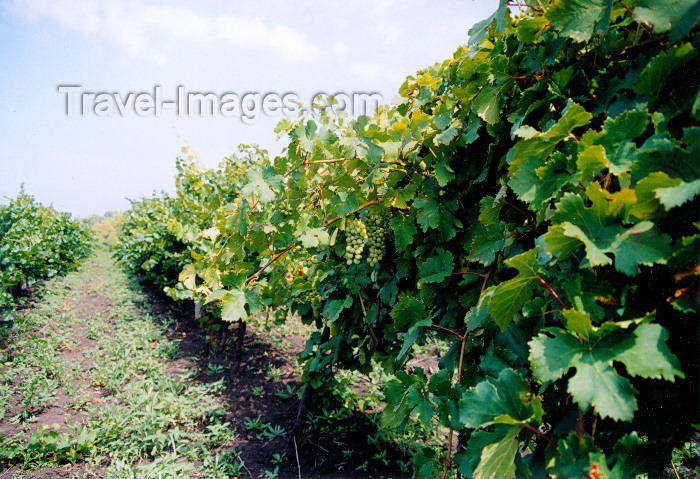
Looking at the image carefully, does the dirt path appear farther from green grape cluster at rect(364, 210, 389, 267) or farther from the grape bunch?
the grape bunch

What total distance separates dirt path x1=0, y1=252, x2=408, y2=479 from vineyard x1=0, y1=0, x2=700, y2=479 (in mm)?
1424

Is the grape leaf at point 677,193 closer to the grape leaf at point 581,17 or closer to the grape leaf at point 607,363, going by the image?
the grape leaf at point 607,363

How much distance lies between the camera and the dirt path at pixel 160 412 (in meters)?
2.97

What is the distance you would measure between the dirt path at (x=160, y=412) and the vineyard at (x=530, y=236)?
142cm

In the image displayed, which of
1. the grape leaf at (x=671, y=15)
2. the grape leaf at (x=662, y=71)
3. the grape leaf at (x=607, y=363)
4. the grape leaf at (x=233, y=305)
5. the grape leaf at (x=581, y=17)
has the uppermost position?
the grape leaf at (x=581, y=17)

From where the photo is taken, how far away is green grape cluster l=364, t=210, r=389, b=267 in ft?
6.26

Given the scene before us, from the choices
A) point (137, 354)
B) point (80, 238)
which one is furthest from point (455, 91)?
point (80, 238)

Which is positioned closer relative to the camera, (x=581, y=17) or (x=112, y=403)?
(x=581, y=17)

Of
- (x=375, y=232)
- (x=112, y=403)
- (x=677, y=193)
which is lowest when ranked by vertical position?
(x=112, y=403)

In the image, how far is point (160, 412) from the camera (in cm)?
359

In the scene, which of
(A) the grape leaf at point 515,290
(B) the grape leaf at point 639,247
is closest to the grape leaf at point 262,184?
(A) the grape leaf at point 515,290

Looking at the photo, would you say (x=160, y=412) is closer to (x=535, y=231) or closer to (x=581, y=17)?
(x=535, y=231)

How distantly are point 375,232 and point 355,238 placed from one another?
111 millimetres

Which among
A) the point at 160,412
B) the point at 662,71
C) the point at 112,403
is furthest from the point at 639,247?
the point at 112,403
